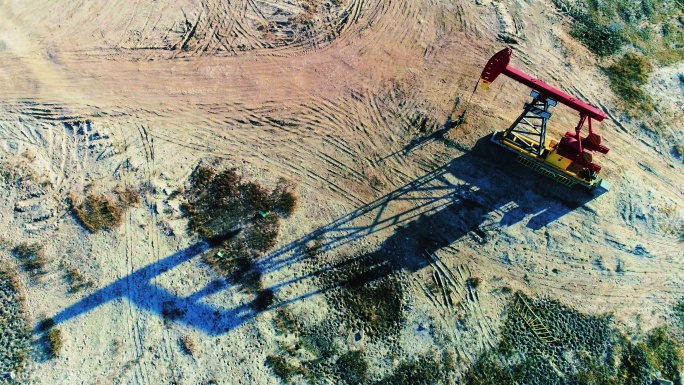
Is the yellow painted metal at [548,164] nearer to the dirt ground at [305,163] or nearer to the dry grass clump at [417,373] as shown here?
the dirt ground at [305,163]

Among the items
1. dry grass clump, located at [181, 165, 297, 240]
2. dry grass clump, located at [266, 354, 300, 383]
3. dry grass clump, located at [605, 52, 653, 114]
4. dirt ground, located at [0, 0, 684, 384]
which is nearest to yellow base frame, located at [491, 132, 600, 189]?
dirt ground, located at [0, 0, 684, 384]

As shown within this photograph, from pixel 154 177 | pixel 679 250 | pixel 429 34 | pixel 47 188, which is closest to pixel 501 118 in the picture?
pixel 429 34

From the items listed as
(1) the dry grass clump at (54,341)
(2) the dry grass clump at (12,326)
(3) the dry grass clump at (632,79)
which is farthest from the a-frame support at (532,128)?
(2) the dry grass clump at (12,326)

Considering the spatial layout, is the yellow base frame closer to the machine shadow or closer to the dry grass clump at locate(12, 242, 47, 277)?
the machine shadow

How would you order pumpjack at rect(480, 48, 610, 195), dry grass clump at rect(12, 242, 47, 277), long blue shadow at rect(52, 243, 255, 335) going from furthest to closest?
dry grass clump at rect(12, 242, 47, 277)
long blue shadow at rect(52, 243, 255, 335)
pumpjack at rect(480, 48, 610, 195)

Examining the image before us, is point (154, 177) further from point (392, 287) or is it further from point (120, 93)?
point (392, 287)

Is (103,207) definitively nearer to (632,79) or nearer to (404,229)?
(404,229)
